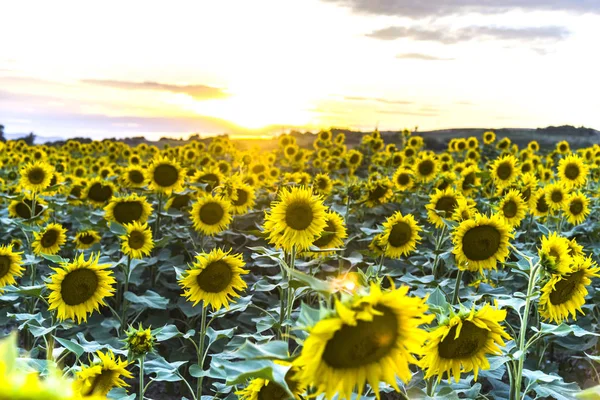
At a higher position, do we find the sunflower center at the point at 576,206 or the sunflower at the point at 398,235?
the sunflower center at the point at 576,206

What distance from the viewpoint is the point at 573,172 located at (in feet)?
25.3

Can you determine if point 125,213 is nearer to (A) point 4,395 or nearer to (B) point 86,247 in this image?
(B) point 86,247

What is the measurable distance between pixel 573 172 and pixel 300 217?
6.24 meters

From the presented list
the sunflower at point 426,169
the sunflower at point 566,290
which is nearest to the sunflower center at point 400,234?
the sunflower at point 566,290

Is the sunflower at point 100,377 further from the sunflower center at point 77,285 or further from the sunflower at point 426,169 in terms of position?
the sunflower at point 426,169

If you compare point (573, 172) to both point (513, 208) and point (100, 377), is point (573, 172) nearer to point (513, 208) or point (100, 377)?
point (513, 208)

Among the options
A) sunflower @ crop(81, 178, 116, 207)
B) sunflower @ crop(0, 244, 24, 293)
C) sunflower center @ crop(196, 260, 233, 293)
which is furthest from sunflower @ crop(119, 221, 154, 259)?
sunflower @ crop(81, 178, 116, 207)

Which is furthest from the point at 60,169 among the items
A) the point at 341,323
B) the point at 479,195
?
the point at 341,323

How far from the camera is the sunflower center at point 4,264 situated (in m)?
4.05

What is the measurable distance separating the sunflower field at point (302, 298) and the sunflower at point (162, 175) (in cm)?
1

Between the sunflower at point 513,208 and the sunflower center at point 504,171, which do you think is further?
the sunflower center at point 504,171

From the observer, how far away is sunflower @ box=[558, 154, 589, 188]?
25.1 feet

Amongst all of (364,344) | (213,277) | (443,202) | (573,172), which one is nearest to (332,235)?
(213,277)

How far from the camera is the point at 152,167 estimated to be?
606 cm
